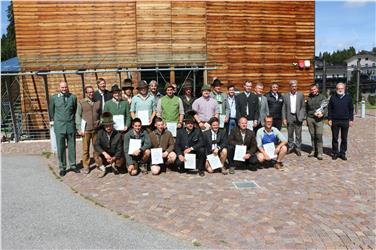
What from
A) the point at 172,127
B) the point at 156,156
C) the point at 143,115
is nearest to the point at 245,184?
the point at 156,156

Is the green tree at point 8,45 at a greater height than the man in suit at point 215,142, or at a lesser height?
greater

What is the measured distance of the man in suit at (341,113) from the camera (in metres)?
8.85

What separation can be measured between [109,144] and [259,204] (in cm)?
354

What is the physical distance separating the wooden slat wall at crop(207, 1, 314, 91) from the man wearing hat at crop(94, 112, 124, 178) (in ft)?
29.4

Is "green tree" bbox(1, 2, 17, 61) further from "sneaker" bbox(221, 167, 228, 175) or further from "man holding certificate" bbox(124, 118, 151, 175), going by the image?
"sneaker" bbox(221, 167, 228, 175)

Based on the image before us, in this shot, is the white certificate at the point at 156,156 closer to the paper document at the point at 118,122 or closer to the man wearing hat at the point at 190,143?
the man wearing hat at the point at 190,143

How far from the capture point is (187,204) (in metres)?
5.84

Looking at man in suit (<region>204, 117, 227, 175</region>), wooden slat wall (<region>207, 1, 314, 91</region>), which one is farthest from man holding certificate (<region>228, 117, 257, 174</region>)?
wooden slat wall (<region>207, 1, 314, 91</region>)

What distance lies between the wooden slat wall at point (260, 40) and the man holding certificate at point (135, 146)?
29.1 feet

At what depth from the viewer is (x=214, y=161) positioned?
772 centimetres

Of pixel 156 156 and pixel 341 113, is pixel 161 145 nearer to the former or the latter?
Answer: pixel 156 156

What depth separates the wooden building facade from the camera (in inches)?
591

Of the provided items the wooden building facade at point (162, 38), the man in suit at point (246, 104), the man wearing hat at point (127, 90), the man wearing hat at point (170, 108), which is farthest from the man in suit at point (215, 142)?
the wooden building facade at point (162, 38)

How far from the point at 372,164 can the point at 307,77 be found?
366 inches
